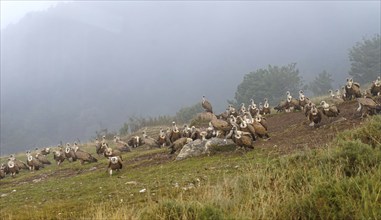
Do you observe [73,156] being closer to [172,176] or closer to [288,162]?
[172,176]

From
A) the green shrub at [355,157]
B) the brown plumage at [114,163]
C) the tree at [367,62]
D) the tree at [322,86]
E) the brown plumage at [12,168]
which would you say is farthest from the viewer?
the tree at [322,86]

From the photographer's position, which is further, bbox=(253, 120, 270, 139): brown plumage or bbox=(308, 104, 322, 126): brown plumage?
bbox=(308, 104, 322, 126): brown plumage

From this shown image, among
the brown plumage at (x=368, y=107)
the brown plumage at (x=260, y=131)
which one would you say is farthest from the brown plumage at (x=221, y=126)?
the brown plumage at (x=368, y=107)

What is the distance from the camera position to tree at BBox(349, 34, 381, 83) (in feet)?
301

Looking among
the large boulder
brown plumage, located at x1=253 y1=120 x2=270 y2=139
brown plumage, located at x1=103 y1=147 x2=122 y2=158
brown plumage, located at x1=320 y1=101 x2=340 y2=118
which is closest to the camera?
the large boulder

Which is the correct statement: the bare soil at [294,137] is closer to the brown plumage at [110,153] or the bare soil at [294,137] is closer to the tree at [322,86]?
the brown plumage at [110,153]

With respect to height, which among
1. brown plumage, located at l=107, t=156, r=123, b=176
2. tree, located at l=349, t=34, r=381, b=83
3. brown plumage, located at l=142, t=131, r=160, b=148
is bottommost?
brown plumage, located at l=142, t=131, r=160, b=148

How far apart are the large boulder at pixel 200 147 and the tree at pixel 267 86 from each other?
71.7 m

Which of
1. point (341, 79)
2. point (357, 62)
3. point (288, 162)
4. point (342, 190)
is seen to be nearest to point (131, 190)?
point (288, 162)

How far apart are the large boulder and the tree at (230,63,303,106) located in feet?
235

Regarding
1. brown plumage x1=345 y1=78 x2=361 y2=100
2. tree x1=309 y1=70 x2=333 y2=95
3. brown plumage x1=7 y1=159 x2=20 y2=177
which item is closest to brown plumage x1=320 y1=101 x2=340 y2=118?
brown plumage x1=345 y1=78 x2=361 y2=100

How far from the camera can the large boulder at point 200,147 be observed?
68.2 feet

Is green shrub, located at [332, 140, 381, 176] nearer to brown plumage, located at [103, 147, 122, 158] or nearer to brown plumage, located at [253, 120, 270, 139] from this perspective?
brown plumage, located at [253, 120, 270, 139]

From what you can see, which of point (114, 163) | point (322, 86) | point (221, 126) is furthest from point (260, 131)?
point (322, 86)
